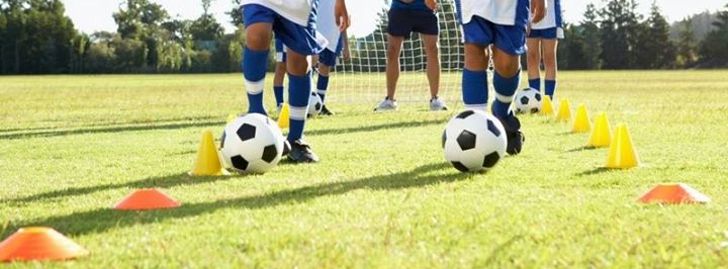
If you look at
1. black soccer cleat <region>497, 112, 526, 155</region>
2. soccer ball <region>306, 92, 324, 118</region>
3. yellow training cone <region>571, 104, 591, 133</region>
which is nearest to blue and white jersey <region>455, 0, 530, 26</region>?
black soccer cleat <region>497, 112, 526, 155</region>

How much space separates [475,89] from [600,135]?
123 centimetres

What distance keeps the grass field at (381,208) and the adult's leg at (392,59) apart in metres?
3.95

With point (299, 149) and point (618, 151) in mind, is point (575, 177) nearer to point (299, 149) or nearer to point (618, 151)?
point (618, 151)

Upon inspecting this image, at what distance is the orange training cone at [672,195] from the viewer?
364 cm

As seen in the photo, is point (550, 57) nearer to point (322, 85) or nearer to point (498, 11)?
point (322, 85)

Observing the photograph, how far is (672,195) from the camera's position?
12.0 ft

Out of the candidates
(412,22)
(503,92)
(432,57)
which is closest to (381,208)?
(503,92)

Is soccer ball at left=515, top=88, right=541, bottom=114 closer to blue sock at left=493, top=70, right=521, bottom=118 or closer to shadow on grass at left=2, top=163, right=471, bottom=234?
blue sock at left=493, top=70, right=521, bottom=118

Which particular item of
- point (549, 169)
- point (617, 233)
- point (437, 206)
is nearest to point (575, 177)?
point (549, 169)

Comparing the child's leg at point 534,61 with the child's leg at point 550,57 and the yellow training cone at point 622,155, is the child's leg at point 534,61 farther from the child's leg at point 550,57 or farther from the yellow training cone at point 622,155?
the yellow training cone at point 622,155

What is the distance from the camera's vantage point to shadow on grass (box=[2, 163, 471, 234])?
3.36 metres

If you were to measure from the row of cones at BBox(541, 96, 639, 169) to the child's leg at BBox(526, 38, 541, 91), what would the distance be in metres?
0.42

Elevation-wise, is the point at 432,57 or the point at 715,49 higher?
the point at 715,49

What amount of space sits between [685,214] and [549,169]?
170 cm
